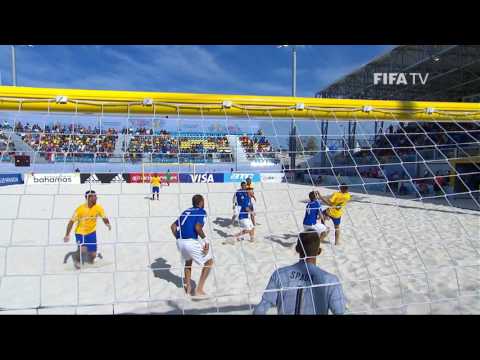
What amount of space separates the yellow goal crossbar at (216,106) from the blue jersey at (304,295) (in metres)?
1.92

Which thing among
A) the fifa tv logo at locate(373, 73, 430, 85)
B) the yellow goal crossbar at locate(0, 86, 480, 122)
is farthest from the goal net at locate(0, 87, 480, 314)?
the fifa tv logo at locate(373, 73, 430, 85)

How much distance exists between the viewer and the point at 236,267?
4734mm

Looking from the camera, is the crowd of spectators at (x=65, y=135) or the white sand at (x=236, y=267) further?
the crowd of spectators at (x=65, y=135)

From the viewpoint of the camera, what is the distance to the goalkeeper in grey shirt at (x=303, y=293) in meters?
1.87

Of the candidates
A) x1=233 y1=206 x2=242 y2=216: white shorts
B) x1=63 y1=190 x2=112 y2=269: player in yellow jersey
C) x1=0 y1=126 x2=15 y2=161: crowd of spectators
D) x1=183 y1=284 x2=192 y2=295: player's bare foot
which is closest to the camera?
x1=0 y1=126 x2=15 y2=161: crowd of spectators

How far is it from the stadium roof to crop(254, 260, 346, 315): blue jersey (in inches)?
528

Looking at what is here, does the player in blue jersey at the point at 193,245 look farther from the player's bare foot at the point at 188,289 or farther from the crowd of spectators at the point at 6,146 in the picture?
the crowd of spectators at the point at 6,146

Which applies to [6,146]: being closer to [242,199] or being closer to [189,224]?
[189,224]

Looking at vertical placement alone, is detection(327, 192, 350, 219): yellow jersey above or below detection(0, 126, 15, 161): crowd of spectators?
below

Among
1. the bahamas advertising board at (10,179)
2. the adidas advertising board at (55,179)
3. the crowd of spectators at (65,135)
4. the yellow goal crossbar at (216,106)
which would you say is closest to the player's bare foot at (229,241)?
the crowd of spectators at (65,135)

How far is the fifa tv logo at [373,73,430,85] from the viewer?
1753 cm

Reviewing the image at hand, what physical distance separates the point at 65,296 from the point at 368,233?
578 cm

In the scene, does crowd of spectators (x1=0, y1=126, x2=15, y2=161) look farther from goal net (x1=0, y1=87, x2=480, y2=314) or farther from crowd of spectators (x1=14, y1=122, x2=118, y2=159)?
crowd of spectators (x1=14, y1=122, x2=118, y2=159)

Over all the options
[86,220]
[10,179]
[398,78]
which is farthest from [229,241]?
[398,78]
